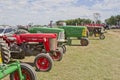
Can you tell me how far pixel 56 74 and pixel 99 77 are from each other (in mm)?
1337

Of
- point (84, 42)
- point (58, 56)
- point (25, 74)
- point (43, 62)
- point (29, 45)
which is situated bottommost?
point (84, 42)

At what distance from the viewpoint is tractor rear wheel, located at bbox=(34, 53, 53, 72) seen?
9.71m

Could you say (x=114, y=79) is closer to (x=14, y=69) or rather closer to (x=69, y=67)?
(x=69, y=67)

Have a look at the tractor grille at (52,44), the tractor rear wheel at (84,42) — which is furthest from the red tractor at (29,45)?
the tractor rear wheel at (84,42)

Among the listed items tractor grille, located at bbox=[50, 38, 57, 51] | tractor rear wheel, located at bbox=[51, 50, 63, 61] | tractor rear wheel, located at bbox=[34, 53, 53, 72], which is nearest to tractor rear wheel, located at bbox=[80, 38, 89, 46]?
tractor rear wheel, located at bbox=[51, 50, 63, 61]

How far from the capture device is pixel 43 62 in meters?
9.80

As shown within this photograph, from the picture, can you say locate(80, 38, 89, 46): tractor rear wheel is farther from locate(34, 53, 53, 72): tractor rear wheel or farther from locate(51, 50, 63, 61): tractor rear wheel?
locate(34, 53, 53, 72): tractor rear wheel

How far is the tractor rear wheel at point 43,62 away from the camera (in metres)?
9.71

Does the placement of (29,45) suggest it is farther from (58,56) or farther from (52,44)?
(58,56)

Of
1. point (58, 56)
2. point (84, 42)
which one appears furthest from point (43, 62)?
point (84, 42)

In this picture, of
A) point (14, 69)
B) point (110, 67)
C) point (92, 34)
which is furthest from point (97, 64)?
point (92, 34)

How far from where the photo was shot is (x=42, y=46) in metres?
10.8

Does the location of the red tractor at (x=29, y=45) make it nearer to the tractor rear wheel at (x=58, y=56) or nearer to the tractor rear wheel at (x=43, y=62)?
the tractor rear wheel at (x=43, y=62)

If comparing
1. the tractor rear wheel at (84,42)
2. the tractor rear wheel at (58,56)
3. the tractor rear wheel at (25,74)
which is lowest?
the tractor rear wheel at (84,42)
